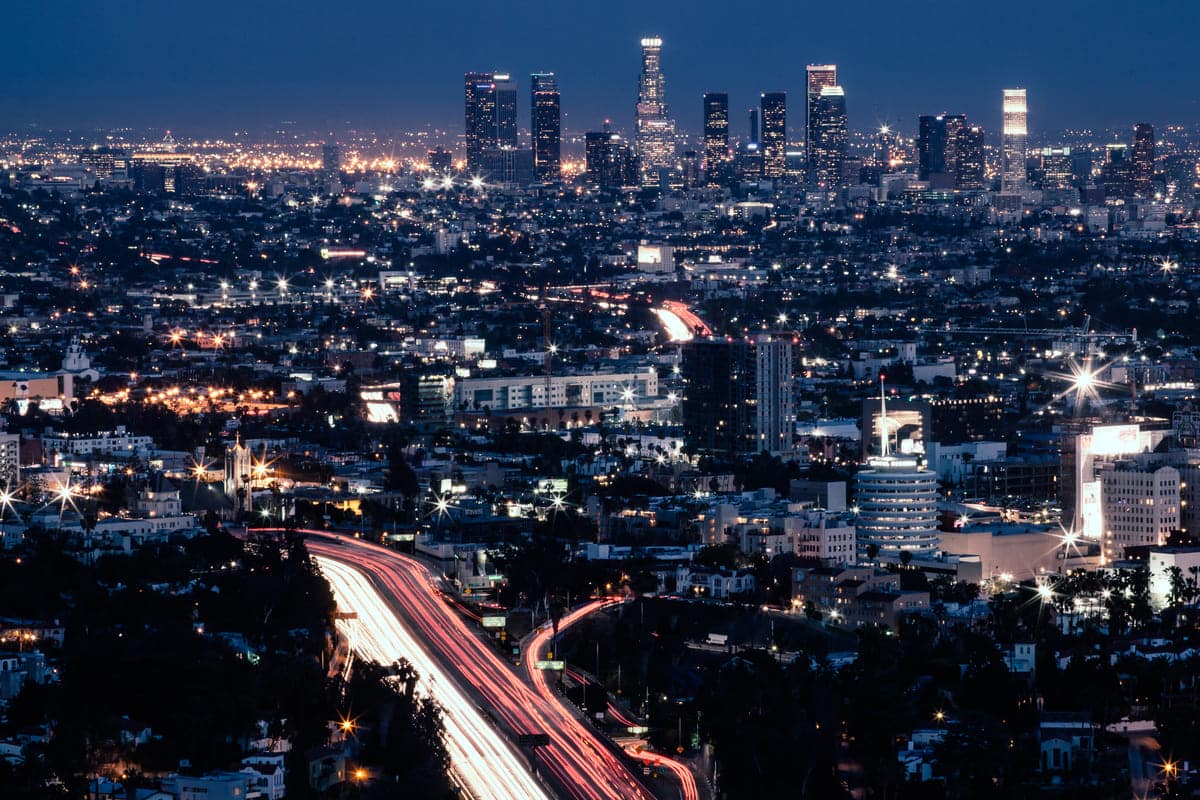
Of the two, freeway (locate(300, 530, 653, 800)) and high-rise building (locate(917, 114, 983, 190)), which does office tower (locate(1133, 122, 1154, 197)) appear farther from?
freeway (locate(300, 530, 653, 800))

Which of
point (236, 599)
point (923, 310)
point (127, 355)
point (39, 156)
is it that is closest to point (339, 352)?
point (127, 355)

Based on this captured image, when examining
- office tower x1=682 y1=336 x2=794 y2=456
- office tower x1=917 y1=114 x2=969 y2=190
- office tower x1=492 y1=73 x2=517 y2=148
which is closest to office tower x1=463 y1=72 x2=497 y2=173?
office tower x1=492 y1=73 x2=517 y2=148

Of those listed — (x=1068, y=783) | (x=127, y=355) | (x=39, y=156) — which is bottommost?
(x=1068, y=783)

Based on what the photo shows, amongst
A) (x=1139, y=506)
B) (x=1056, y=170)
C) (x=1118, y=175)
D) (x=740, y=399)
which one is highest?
(x=1056, y=170)

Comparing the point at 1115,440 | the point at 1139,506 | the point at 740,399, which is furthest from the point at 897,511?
the point at 740,399

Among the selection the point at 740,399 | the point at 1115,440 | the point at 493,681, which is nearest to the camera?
the point at 493,681

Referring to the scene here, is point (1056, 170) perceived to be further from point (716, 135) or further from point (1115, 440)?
point (1115, 440)

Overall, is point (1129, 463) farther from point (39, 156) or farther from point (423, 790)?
point (39, 156)
